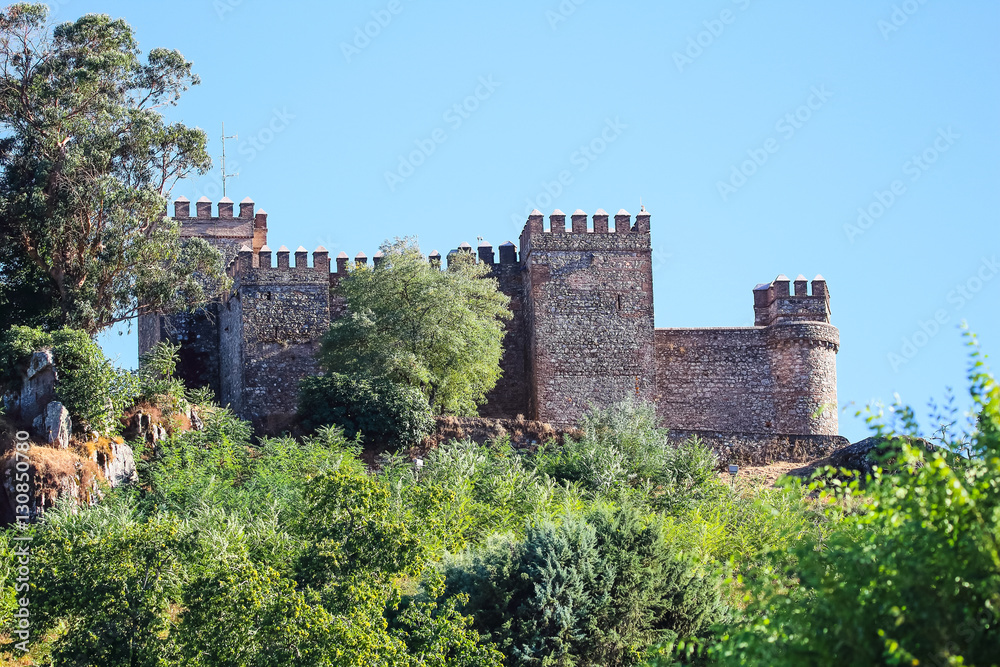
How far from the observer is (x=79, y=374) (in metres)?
24.1

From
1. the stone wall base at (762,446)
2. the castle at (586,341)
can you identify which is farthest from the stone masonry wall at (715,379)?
the stone wall base at (762,446)

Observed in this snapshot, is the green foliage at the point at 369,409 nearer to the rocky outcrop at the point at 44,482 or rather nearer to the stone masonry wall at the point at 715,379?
the rocky outcrop at the point at 44,482

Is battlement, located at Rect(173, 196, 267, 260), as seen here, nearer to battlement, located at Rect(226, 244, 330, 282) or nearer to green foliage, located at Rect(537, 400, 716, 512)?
battlement, located at Rect(226, 244, 330, 282)

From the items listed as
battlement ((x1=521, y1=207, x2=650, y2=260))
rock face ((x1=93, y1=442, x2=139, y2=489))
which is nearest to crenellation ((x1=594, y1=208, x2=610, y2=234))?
battlement ((x1=521, y1=207, x2=650, y2=260))

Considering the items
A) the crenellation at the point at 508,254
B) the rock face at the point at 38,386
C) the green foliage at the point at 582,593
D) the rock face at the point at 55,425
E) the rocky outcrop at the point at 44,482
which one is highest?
the crenellation at the point at 508,254

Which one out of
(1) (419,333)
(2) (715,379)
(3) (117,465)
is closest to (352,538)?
(3) (117,465)

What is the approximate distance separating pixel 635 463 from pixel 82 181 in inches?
500

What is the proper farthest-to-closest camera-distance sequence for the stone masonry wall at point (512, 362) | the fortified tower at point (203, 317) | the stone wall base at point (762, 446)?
1. the fortified tower at point (203, 317)
2. the stone masonry wall at point (512, 362)
3. the stone wall base at point (762, 446)

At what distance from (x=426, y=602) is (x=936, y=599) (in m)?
8.37

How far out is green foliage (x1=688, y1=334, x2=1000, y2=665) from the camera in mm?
9016

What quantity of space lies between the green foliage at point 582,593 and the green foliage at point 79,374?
9.13 m

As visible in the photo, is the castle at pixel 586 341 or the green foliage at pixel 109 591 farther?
the castle at pixel 586 341

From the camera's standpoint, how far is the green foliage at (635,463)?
25.3m

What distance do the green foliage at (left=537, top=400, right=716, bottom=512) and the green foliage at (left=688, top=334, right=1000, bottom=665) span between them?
46.3ft
